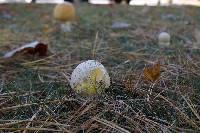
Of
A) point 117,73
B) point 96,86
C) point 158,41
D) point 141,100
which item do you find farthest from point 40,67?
point 158,41

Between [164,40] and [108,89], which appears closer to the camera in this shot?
[108,89]

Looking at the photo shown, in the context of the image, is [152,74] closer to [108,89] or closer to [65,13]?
[108,89]

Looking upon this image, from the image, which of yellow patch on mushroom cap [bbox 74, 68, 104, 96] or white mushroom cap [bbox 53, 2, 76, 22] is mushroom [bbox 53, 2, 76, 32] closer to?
white mushroom cap [bbox 53, 2, 76, 22]

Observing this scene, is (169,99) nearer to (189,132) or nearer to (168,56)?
(189,132)

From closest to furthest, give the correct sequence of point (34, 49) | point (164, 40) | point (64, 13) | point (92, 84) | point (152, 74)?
point (92, 84)
point (152, 74)
point (34, 49)
point (164, 40)
point (64, 13)

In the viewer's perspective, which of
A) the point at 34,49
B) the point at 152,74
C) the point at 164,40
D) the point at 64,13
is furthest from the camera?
the point at 64,13

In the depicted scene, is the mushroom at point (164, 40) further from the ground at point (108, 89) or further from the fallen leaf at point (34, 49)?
the fallen leaf at point (34, 49)

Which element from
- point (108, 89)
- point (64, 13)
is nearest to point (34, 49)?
point (108, 89)

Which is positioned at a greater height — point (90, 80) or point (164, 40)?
point (90, 80)
